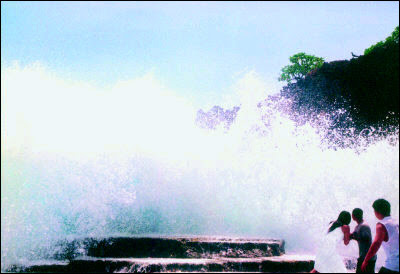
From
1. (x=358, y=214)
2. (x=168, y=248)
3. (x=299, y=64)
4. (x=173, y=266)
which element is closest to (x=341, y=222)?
(x=358, y=214)

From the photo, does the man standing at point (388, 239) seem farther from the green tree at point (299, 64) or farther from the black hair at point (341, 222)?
the green tree at point (299, 64)

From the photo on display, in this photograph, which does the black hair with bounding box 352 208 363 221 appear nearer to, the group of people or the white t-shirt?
the group of people

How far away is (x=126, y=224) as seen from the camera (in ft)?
34.2

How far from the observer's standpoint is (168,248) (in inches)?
256

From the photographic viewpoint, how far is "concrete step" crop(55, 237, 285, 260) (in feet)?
21.3

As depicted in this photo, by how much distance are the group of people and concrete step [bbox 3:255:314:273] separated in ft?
4.30

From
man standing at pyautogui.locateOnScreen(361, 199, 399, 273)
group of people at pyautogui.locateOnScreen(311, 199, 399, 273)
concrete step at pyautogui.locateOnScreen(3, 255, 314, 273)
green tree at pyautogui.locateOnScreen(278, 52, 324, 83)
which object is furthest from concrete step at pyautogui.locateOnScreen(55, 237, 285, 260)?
green tree at pyautogui.locateOnScreen(278, 52, 324, 83)

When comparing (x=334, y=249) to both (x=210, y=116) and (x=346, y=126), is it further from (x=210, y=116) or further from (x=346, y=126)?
(x=210, y=116)

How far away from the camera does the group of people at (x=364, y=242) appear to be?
3803 millimetres

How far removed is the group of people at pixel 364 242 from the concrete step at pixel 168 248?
234cm

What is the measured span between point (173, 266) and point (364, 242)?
340 cm

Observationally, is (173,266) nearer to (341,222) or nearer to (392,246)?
(341,222)

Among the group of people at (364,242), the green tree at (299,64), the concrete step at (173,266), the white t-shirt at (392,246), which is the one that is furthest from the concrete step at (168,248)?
the green tree at (299,64)

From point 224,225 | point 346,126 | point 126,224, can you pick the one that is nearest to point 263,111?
point 346,126
